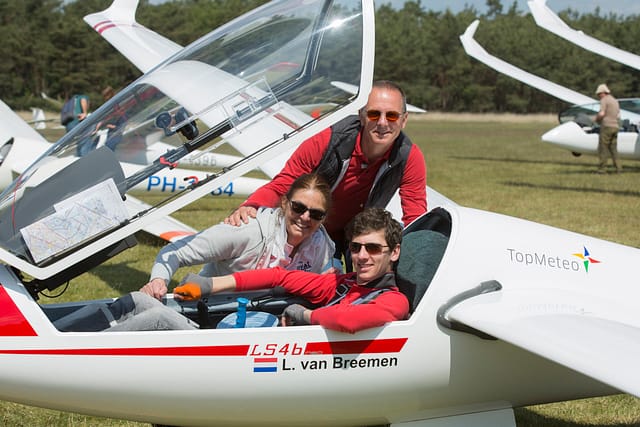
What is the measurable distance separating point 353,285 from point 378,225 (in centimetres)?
32

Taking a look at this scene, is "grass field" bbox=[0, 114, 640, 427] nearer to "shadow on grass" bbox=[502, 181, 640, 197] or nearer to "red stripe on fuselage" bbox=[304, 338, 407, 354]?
"shadow on grass" bbox=[502, 181, 640, 197]

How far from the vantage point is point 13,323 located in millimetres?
3109

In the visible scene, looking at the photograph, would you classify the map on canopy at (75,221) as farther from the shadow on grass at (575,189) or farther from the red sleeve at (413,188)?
the shadow on grass at (575,189)

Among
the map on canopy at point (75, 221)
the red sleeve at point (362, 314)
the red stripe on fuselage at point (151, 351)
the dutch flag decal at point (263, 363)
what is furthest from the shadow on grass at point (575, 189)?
the map on canopy at point (75, 221)

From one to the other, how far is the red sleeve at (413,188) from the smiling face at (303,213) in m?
0.69

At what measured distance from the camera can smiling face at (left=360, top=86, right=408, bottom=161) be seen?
383 cm

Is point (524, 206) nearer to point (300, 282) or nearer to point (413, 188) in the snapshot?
point (413, 188)

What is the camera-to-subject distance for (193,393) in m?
3.18

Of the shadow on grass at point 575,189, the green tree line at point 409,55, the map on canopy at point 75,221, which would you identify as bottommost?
the green tree line at point 409,55

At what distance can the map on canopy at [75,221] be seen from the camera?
320 centimetres

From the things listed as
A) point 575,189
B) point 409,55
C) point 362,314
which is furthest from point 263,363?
point 409,55

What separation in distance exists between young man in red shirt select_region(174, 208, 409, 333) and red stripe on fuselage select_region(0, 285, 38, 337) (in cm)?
62

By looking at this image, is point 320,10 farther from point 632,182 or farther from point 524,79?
point 524,79

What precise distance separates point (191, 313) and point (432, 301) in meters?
1.25
